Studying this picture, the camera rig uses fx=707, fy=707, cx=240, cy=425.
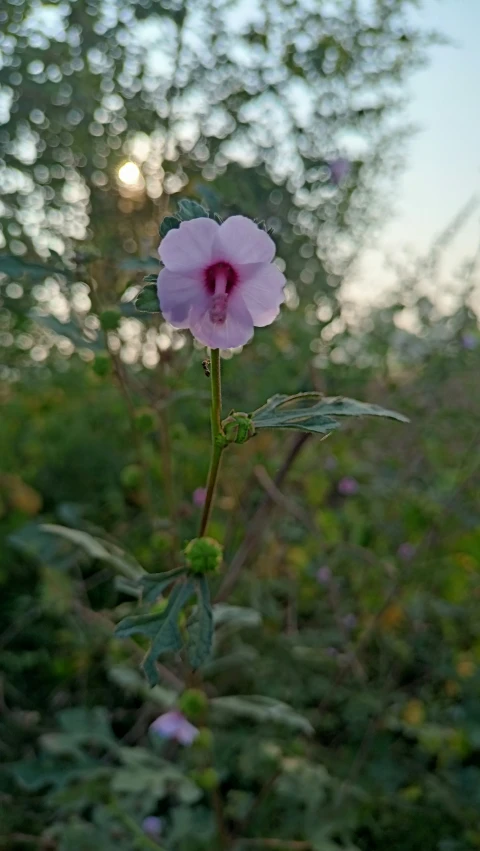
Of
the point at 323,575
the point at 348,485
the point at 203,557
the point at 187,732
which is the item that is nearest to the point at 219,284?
the point at 203,557

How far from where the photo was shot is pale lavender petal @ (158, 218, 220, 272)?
1.49ft

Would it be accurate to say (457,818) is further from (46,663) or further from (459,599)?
(46,663)

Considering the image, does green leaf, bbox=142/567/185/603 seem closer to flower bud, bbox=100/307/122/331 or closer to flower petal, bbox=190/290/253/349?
flower petal, bbox=190/290/253/349

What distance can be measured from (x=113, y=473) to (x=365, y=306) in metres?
0.89

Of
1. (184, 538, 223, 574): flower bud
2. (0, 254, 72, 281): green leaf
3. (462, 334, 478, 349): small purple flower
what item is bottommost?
(462, 334, 478, 349): small purple flower

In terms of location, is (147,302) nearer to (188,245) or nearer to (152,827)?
(188,245)

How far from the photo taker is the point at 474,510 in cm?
166

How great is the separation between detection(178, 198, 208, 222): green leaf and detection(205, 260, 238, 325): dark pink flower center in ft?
0.12

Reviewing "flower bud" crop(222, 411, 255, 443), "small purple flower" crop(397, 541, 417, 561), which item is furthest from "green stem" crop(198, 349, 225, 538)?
"small purple flower" crop(397, 541, 417, 561)

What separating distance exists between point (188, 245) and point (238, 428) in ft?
0.41

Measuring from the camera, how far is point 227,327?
0.48 metres

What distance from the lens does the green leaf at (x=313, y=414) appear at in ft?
1.55

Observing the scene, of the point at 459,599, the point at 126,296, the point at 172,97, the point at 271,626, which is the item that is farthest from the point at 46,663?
the point at 172,97

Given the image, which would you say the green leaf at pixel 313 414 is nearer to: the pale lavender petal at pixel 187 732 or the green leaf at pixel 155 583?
the green leaf at pixel 155 583
